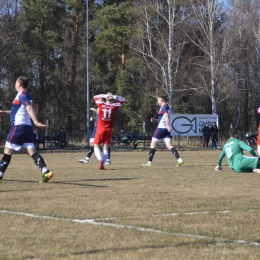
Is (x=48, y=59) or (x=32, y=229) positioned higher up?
(x=48, y=59)

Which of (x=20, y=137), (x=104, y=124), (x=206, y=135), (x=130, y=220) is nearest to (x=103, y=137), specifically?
(x=104, y=124)

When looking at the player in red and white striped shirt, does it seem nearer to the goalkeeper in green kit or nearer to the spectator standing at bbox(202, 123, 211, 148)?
the goalkeeper in green kit

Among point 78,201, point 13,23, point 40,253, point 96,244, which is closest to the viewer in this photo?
point 40,253

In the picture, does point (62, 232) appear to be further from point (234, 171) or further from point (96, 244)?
point (234, 171)

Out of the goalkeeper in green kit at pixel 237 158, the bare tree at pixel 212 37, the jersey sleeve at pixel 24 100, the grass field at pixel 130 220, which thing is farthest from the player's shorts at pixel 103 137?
the bare tree at pixel 212 37

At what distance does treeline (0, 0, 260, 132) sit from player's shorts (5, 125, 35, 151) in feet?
117

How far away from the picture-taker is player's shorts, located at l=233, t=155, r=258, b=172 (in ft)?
49.2

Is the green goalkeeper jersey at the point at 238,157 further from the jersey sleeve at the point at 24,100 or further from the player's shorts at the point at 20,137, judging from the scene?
the jersey sleeve at the point at 24,100

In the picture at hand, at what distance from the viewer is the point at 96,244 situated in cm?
602

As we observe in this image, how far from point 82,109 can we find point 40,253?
54.3m

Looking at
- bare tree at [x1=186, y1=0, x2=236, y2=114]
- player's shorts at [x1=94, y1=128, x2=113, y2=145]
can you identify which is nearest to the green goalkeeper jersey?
player's shorts at [x1=94, y1=128, x2=113, y2=145]

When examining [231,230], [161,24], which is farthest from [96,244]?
[161,24]

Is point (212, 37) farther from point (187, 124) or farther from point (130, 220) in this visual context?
point (130, 220)

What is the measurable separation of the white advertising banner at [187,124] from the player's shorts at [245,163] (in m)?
24.4
